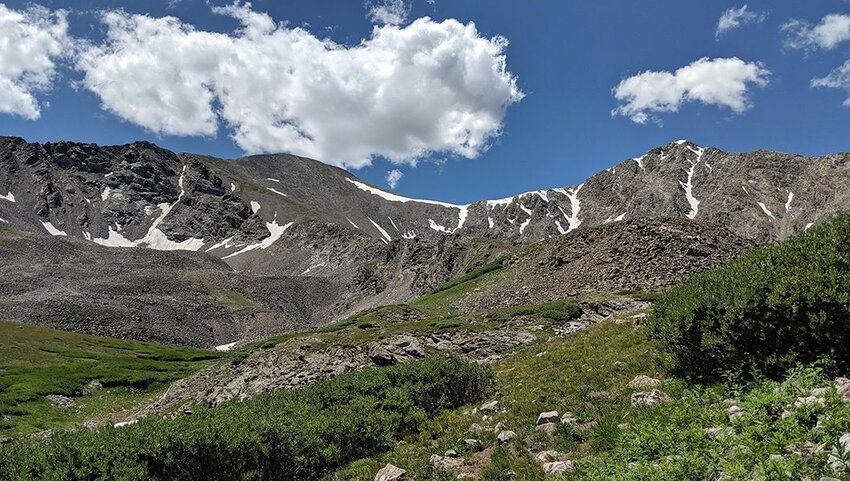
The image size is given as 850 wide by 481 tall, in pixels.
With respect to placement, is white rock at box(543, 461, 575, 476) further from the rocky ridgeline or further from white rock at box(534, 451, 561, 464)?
the rocky ridgeline

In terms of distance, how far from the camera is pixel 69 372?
59781 mm

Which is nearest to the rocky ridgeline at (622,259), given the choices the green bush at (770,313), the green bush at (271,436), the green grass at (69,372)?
the green bush at (271,436)

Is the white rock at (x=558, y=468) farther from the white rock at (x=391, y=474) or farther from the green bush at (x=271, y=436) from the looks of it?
the green bush at (x=271, y=436)

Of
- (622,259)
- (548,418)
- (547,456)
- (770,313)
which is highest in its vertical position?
(622,259)

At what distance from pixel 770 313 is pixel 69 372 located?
71663 mm

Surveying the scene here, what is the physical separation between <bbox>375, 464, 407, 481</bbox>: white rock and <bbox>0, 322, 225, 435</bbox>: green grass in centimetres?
3606

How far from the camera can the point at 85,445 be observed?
34.0 feet

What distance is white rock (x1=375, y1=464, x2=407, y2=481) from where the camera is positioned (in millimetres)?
10977

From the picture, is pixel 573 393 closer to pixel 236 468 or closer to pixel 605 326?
pixel 236 468

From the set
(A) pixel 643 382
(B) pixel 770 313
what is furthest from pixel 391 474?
(B) pixel 770 313

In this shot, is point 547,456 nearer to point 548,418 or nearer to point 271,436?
point 548,418

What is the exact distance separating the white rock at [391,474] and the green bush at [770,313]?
7277 millimetres

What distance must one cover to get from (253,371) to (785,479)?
105ft

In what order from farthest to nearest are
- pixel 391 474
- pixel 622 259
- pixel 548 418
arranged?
pixel 622 259, pixel 548 418, pixel 391 474
